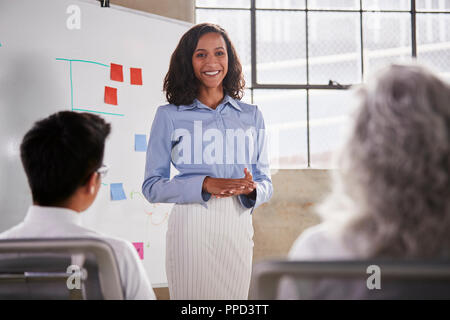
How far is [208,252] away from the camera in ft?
5.93

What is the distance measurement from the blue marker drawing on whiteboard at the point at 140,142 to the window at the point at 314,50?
112 centimetres

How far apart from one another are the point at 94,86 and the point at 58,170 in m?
1.78

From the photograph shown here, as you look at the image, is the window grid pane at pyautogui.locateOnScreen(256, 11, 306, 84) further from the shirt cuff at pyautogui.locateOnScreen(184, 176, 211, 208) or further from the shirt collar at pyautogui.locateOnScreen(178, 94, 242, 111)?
the shirt cuff at pyautogui.locateOnScreen(184, 176, 211, 208)

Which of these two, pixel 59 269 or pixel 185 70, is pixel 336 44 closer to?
pixel 185 70

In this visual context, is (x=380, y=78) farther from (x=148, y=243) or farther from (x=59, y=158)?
(x=148, y=243)

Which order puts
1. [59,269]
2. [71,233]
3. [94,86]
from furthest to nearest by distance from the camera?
[94,86], [71,233], [59,269]

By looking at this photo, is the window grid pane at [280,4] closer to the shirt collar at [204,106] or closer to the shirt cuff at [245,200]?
the shirt collar at [204,106]

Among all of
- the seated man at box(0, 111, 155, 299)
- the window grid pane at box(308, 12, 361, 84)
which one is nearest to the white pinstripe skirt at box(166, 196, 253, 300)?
the seated man at box(0, 111, 155, 299)

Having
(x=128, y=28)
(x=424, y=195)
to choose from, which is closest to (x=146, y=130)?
(x=128, y=28)

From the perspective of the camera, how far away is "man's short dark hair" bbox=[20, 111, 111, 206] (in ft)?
3.67

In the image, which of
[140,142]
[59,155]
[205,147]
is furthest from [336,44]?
[59,155]

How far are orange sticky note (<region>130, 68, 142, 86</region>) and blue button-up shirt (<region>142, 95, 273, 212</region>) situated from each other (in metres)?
1.17
